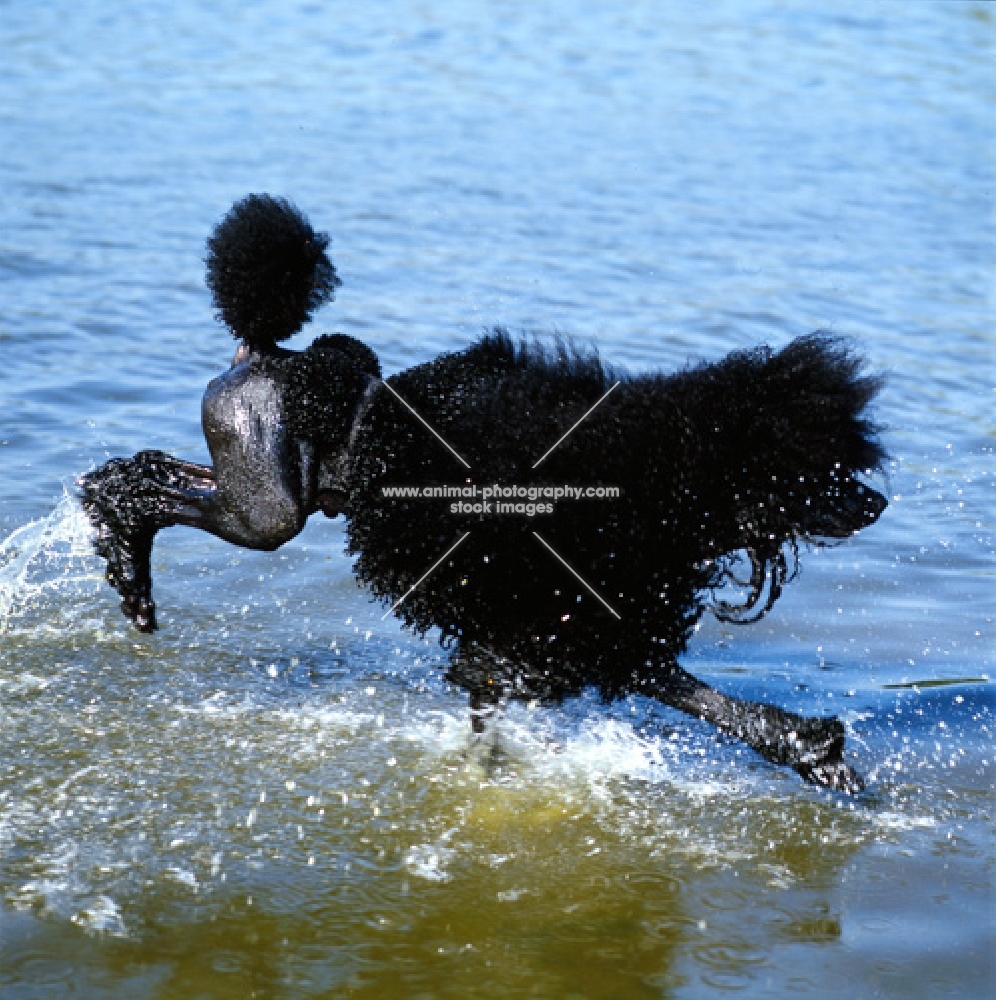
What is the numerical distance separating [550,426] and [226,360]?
4.68 m

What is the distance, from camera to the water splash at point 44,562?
610 cm

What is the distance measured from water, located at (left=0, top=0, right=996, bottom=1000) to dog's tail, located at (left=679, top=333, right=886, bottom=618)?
93cm

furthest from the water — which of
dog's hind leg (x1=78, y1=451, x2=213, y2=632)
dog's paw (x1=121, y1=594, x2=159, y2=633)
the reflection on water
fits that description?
dog's hind leg (x1=78, y1=451, x2=213, y2=632)

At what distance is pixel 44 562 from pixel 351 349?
235 centimetres

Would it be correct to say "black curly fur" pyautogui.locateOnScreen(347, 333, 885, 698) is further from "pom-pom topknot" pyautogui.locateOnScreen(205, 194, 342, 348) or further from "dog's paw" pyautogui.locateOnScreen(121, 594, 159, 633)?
"dog's paw" pyautogui.locateOnScreen(121, 594, 159, 633)

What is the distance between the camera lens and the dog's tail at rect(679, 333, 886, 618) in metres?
4.54

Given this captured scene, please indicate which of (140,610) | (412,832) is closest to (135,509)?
(140,610)

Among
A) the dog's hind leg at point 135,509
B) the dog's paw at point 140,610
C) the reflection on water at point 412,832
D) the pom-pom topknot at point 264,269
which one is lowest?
the reflection on water at point 412,832

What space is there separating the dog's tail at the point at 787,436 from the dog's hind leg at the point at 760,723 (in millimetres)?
471

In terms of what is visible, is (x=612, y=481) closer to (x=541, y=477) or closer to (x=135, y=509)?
(x=541, y=477)

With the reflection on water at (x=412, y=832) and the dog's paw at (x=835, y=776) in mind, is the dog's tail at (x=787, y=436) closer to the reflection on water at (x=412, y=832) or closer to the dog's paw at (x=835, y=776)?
the dog's paw at (x=835, y=776)

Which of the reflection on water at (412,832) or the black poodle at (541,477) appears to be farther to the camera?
the black poodle at (541,477)

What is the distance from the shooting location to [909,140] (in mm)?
13242

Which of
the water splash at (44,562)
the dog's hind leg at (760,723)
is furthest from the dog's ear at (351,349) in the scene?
the water splash at (44,562)
